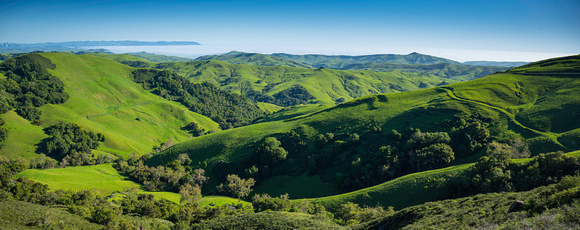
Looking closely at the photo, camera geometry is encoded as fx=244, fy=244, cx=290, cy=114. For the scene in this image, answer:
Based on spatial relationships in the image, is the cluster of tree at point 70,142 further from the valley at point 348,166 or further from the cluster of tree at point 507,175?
the cluster of tree at point 507,175

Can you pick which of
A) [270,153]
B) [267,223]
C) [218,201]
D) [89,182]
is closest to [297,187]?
[270,153]

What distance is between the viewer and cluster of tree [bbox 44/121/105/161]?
13993 cm

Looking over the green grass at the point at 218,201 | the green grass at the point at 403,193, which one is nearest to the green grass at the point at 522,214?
the green grass at the point at 403,193

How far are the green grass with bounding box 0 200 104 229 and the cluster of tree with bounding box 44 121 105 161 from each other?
Result: 4212 inches

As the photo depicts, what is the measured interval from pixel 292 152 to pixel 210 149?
43.6 metres

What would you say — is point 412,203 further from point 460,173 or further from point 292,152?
point 292,152

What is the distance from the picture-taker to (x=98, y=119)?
188m

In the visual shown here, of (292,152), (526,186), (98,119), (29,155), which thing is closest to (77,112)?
(98,119)

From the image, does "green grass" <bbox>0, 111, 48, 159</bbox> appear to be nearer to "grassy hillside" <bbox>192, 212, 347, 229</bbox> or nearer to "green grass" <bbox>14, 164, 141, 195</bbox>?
"green grass" <bbox>14, 164, 141, 195</bbox>

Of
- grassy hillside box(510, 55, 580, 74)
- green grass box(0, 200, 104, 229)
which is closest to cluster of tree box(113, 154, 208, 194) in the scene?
green grass box(0, 200, 104, 229)

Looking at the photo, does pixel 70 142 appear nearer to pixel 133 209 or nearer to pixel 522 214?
pixel 133 209

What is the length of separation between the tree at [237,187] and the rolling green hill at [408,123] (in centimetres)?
693

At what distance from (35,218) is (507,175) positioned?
94315mm

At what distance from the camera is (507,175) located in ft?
172
